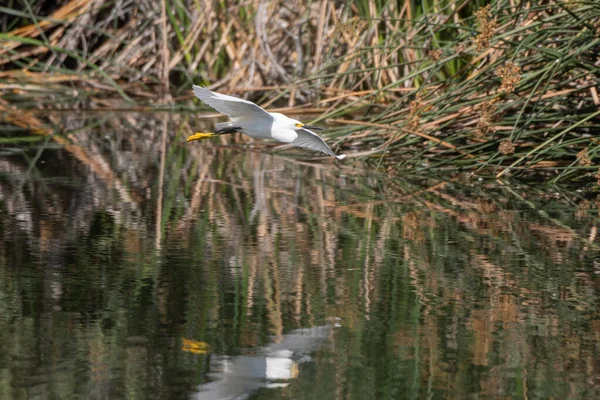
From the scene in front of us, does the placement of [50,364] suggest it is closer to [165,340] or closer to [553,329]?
[165,340]

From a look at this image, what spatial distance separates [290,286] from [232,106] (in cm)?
104

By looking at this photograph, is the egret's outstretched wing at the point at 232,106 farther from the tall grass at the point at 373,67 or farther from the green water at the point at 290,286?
the tall grass at the point at 373,67

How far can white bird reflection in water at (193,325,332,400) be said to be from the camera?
2.24 m

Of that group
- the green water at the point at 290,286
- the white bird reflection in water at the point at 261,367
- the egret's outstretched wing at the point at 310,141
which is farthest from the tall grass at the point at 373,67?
the white bird reflection in water at the point at 261,367

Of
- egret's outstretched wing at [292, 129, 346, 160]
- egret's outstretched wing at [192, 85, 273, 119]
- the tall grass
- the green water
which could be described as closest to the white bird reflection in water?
the green water

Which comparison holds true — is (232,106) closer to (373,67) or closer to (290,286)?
(290,286)

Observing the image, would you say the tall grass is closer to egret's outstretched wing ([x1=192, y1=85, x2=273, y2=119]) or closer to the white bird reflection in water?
egret's outstretched wing ([x1=192, y1=85, x2=273, y2=119])

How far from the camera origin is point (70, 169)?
528 centimetres

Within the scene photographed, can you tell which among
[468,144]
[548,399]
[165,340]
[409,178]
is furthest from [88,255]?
[468,144]

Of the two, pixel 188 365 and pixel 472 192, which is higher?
pixel 472 192

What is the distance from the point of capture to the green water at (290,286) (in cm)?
233

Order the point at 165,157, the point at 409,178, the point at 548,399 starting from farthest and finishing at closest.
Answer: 1. the point at 165,157
2. the point at 409,178
3. the point at 548,399

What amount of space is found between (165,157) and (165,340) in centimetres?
331

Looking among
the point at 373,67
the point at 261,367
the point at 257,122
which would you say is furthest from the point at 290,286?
the point at 373,67
